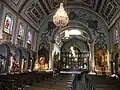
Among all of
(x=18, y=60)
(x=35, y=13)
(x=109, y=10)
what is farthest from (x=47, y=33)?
(x=109, y=10)

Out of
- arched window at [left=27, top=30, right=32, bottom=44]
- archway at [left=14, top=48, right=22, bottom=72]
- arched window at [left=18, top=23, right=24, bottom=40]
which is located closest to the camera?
archway at [left=14, top=48, right=22, bottom=72]

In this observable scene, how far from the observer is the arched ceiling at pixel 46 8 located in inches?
580

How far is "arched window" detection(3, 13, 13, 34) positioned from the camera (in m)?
13.2

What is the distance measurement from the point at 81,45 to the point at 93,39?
1306 centimetres

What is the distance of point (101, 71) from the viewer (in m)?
18.0

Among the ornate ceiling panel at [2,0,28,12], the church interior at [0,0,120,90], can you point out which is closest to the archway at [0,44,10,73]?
the church interior at [0,0,120,90]

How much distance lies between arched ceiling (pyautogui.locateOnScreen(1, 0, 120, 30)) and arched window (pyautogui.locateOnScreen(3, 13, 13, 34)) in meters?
0.81

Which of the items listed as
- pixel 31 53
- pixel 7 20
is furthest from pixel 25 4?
pixel 31 53

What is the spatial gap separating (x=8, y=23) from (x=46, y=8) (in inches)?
235

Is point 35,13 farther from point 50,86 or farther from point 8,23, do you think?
point 50,86

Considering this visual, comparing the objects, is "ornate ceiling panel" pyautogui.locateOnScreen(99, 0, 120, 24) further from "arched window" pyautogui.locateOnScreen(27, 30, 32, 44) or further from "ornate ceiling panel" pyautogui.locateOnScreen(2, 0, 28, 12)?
"arched window" pyautogui.locateOnScreen(27, 30, 32, 44)

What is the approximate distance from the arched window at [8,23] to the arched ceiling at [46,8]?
0.81 metres

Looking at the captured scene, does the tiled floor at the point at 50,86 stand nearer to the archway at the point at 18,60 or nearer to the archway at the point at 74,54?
the archway at the point at 18,60

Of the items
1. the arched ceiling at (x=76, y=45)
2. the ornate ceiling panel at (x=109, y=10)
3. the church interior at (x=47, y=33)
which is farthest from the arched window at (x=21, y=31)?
the arched ceiling at (x=76, y=45)
